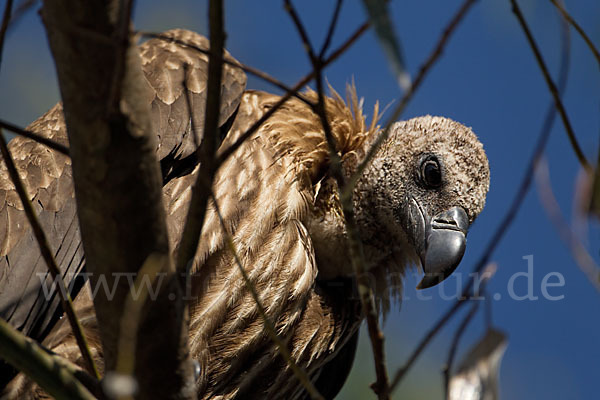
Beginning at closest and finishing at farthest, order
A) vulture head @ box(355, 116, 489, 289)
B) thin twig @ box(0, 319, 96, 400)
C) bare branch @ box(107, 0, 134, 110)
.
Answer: bare branch @ box(107, 0, 134, 110)
thin twig @ box(0, 319, 96, 400)
vulture head @ box(355, 116, 489, 289)

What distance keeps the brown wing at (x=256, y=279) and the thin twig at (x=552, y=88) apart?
1.55 m

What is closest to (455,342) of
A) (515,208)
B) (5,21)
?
(515,208)

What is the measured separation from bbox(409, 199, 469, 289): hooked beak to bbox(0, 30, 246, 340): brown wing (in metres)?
0.94

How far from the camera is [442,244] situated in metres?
3.01

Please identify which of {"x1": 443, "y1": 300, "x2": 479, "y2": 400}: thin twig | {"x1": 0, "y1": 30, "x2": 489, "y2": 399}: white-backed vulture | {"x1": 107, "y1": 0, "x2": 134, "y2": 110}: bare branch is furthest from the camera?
{"x1": 0, "y1": 30, "x2": 489, "y2": 399}: white-backed vulture

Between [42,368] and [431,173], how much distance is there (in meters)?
2.19

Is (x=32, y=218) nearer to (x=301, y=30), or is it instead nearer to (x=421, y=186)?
(x=301, y=30)

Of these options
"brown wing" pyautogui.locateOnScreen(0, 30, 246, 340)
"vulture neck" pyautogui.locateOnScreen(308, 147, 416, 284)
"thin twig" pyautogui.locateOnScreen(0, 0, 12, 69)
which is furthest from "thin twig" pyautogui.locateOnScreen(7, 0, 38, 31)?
"vulture neck" pyautogui.locateOnScreen(308, 147, 416, 284)

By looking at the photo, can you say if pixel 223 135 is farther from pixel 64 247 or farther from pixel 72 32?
pixel 72 32

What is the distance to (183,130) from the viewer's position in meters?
3.02

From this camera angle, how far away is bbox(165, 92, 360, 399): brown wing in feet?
9.21

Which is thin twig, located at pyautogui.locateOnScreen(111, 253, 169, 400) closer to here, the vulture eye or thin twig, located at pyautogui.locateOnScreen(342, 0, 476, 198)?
thin twig, located at pyautogui.locateOnScreen(342, 0, 476, 198)

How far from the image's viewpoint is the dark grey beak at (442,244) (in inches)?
115

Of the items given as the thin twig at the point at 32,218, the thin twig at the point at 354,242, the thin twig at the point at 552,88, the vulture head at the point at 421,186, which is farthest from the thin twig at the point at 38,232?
the vulture head at the point at 421,186
